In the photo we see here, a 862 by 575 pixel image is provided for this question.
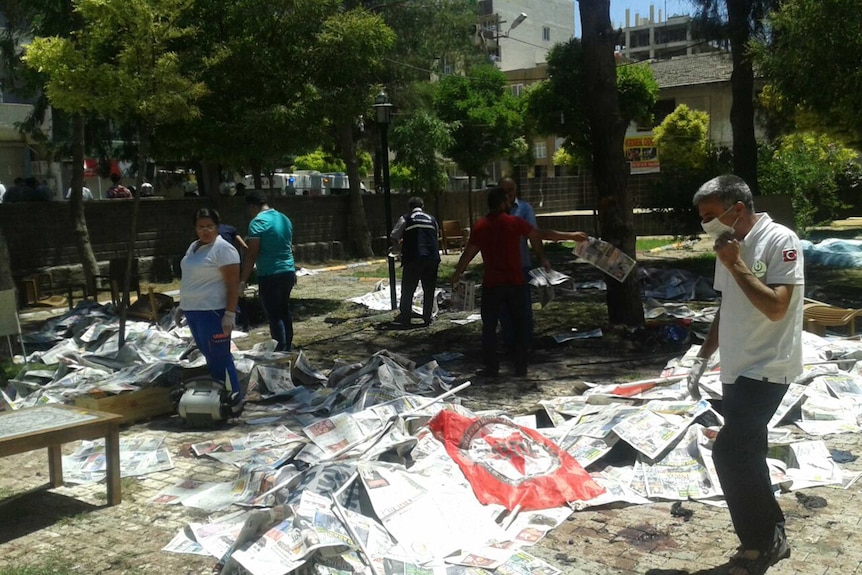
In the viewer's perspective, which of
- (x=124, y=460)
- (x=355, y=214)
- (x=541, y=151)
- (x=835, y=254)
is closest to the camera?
(x=124, y=460)

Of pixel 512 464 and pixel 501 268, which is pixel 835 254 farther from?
pixel 512 464

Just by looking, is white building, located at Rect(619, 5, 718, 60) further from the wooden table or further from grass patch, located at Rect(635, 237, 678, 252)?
the wooden table

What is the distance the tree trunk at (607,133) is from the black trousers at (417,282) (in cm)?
240

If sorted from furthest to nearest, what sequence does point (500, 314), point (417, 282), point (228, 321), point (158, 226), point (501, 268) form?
point (158, 226), point (417, 282), point (500, 314), point (501, 268), point (228, 321)

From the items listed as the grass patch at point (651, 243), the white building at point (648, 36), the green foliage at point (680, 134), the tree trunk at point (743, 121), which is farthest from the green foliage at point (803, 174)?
the white building at point (648, 36)

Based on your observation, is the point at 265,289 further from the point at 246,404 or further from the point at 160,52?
the point at 160,52

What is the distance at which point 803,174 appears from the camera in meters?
22.4

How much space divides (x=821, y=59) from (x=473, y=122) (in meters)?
13.1

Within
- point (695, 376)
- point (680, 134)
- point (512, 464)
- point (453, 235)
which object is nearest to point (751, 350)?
point (695, 376)

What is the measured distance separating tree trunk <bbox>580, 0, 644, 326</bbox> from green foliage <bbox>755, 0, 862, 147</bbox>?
3602mm

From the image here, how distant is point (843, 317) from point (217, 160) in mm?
8569

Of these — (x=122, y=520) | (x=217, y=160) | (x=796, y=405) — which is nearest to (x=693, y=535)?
(x=796, y=405)

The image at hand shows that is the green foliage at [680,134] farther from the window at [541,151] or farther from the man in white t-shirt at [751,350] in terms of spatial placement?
the man in white t-shirt at [751,350]

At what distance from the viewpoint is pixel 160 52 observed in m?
9.70
